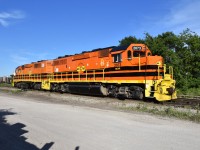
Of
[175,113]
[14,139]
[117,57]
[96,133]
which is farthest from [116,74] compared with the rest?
[14,139]

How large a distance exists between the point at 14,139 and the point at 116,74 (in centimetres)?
1151

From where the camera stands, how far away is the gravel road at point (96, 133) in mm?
7054

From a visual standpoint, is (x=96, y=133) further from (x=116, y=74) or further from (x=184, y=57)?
(x=184, y=57)

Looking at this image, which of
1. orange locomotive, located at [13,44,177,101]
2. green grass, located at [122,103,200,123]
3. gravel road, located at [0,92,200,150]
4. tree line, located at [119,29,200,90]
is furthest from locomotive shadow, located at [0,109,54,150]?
tree line, located at [119,29,200,90]

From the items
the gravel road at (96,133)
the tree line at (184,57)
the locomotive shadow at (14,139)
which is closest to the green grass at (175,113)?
the gravel road at (96,133)

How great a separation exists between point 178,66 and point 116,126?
2005 centimetres

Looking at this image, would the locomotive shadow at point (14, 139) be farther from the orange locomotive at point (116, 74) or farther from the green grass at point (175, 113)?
the orange locomotive at point (116, 74)

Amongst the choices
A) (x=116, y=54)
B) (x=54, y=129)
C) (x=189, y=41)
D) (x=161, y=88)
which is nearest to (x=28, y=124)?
(x=54, y=129)

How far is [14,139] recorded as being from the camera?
779cm

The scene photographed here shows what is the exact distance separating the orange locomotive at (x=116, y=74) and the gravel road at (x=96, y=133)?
558cm

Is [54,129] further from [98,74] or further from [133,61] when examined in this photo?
[98,74]

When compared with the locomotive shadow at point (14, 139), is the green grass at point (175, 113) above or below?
above

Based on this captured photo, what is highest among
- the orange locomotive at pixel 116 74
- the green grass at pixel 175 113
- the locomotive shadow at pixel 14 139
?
the orange locomotive at pixel 116 74

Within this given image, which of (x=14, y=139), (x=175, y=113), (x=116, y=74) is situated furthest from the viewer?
(x=116, y=74)
